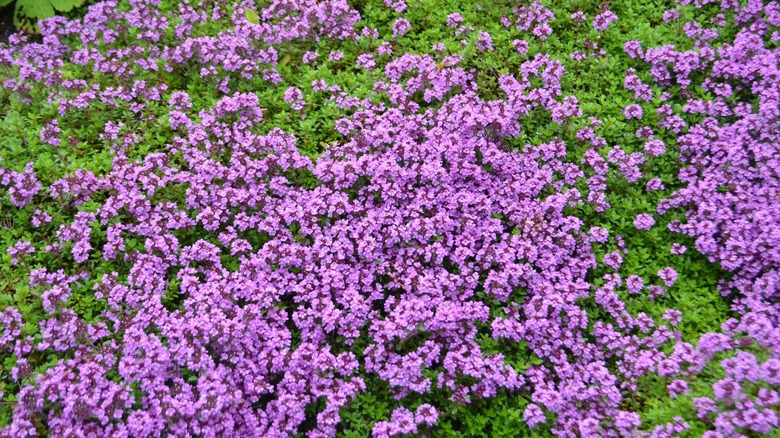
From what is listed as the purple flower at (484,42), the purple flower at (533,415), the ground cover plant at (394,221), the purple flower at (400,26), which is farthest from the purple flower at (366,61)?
the purple flower at (533,415)

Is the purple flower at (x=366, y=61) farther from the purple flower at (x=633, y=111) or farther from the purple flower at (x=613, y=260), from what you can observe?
the purple flower at (x=613, y=260)

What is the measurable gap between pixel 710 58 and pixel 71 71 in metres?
7.33

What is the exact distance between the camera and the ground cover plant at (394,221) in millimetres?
5039

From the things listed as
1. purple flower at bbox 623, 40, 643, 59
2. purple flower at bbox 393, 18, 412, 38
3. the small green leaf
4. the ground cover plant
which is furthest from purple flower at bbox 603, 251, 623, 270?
the small green leaf

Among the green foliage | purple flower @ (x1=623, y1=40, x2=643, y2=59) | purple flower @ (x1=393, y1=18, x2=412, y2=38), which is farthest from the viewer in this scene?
the green foliage

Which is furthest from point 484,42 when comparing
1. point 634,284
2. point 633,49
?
point 634,284

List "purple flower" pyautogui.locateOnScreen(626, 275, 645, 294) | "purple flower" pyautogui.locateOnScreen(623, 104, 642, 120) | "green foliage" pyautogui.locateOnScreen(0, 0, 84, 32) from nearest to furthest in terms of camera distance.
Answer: "purple flower" pyautogui.locateOnScreen(626, 275, 645, 294) → "purple flower" pyautogui.locateOnScreen(623, 104, 642, 120) → "green foliage" pyautogui.locateOnScreen(0, 0, 84, 32)

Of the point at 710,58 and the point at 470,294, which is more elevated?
the point at 710,58

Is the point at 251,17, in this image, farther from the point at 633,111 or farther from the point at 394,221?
the point at 633,111

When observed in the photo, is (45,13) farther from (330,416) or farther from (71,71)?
(330,416)

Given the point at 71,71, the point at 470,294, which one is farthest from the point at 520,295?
the point at 71,71

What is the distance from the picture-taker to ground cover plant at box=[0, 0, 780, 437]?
5.04 m

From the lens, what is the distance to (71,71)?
7.46 metres

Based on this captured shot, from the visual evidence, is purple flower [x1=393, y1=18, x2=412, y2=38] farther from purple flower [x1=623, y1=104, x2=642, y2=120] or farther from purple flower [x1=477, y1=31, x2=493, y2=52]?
purple flower [x1=623, y1=104, x2=642, y2=120]
